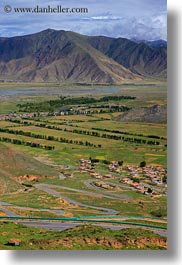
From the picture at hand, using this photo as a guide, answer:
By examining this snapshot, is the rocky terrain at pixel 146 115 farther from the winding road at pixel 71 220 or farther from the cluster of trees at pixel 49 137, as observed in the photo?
the winding road at pixel 71 220

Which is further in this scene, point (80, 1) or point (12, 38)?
point (12, 38)

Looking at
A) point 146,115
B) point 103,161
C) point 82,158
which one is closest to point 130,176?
point 103,161

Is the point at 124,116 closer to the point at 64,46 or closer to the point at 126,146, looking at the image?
the point at 126,146

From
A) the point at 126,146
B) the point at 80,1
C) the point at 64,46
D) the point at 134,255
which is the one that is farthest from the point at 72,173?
the point at 80,1

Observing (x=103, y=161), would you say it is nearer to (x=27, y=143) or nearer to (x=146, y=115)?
(x=146, y=115)

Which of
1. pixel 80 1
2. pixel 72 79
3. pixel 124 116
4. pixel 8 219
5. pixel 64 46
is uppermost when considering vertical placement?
pixel 80 1

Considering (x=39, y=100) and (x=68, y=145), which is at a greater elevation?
(x=39, y=100)
